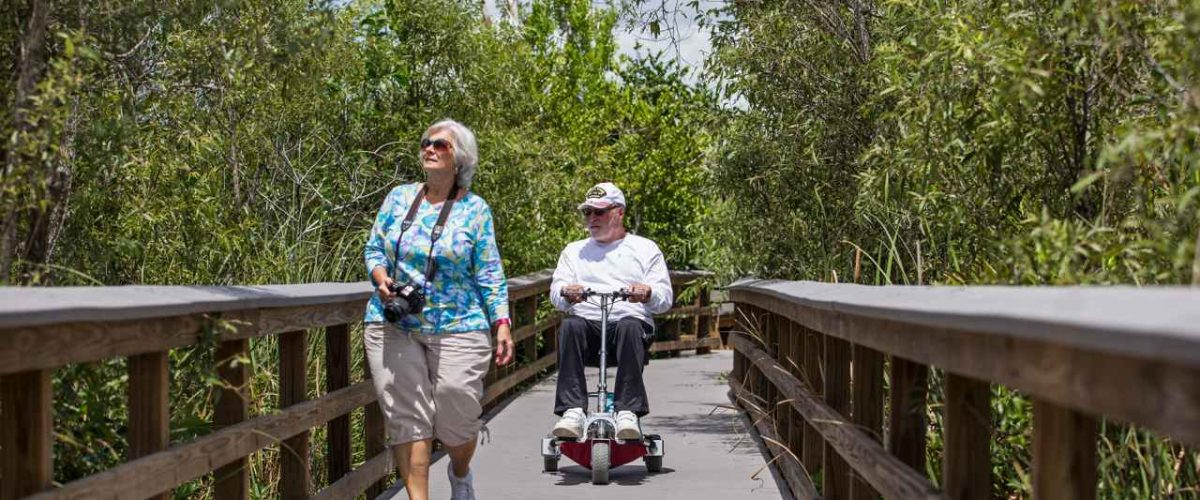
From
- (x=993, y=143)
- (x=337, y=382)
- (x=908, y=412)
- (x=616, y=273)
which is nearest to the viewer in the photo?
(x=908, y=412)

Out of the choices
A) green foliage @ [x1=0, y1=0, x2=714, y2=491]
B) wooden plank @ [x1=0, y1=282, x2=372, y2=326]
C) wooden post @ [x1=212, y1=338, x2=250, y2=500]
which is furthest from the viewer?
green foliage @ [x1=0, y1=0, x2=714, y2=491]

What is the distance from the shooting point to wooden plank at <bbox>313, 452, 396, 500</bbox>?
20.5 feet

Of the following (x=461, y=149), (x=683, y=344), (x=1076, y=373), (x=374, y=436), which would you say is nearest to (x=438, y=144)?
(x=461, y=149)

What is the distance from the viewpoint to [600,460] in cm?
794

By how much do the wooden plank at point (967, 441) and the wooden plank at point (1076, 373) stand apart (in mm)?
118

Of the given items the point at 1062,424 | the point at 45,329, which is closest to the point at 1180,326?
the point at 1062,424

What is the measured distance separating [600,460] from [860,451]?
3.31 m

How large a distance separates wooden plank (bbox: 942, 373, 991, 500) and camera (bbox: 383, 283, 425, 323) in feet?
8.72

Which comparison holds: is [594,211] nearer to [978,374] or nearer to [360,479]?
[360,479]

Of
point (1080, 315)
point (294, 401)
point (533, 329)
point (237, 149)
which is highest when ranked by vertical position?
point (237, 149)

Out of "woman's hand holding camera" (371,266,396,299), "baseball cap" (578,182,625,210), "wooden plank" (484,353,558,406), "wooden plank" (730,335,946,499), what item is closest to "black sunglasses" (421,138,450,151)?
"woman's hand holding camera" (371,266,396,299)

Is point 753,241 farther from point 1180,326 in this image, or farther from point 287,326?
point 1180,326

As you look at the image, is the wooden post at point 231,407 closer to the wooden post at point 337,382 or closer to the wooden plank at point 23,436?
the wooden post at point 337,382

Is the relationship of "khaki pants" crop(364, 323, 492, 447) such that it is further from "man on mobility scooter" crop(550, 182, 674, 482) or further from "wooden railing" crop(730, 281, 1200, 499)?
"man on mobility scooter" crop(550, 182, 674, 482)
